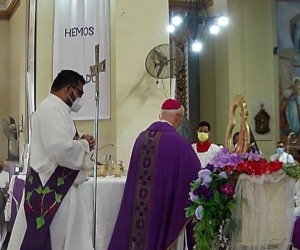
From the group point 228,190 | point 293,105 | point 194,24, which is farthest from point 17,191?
point 293,105

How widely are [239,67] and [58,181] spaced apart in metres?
8.87

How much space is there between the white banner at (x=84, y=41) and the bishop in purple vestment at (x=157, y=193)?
7.87 feet

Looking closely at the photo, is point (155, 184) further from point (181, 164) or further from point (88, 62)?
point (88, 62)

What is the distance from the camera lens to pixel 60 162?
3543mm

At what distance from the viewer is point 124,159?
6758 millimetres

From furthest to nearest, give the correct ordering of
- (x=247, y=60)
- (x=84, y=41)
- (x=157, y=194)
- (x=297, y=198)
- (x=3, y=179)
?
(x=247, y=60)
(x=3, y=179)
(x=84, y=41)
(x=297, y=198)
(x=157, y=194)

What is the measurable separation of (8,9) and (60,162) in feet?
37.0

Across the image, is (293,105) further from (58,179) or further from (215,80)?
(58,179)

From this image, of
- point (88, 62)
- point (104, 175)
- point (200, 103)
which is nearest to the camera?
point (104, 175)

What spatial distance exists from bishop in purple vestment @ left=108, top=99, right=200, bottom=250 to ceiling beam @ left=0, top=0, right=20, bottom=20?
9099mm

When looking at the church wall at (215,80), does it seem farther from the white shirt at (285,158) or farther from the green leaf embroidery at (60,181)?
the green leaf embroidery at (60,181)

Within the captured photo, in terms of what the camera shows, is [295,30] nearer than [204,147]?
No

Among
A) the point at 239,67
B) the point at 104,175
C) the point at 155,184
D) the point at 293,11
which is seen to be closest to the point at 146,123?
the point at 104,175

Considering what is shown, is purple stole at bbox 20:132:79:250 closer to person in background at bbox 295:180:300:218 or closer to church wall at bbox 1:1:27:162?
person in background at bbox 295:180:300:218
